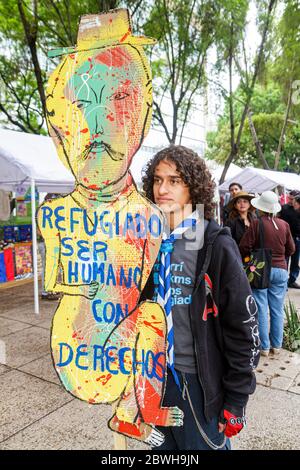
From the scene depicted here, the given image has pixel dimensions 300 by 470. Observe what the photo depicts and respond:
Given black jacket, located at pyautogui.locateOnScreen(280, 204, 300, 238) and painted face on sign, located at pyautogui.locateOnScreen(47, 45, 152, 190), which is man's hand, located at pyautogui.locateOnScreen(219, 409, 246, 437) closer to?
painted face on sign, located at pyautogui.locateOnScreen(47, 45, 152, 190)

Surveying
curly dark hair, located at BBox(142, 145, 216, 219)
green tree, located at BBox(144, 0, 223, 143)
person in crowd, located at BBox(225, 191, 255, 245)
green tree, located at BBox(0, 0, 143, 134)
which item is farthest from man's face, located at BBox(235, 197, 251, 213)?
green tree, located at BBox(144, 0, 223, 143)

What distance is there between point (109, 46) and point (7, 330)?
4.10 meters

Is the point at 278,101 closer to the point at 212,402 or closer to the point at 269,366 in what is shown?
the point at 269,366

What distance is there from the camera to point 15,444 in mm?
2404

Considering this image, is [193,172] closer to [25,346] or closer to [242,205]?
[242,205]

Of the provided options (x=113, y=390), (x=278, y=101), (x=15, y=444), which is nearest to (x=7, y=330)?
(x=15, y=444)

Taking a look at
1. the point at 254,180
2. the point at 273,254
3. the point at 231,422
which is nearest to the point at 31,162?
the point at 273,254

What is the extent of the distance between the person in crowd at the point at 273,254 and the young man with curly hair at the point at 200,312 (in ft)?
7.69

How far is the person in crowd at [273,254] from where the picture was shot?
12.1 feet

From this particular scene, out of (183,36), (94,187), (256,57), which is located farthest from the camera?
(256,57)

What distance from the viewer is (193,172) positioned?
4.68 ft

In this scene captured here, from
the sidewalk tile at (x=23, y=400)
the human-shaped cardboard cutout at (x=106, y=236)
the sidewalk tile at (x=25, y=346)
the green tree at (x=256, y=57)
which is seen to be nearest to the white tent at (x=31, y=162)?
the sidewalk tile at (x=25, y=346)

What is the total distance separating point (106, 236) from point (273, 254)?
8.61 ft

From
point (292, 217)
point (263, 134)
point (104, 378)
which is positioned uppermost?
point (263, 134)
